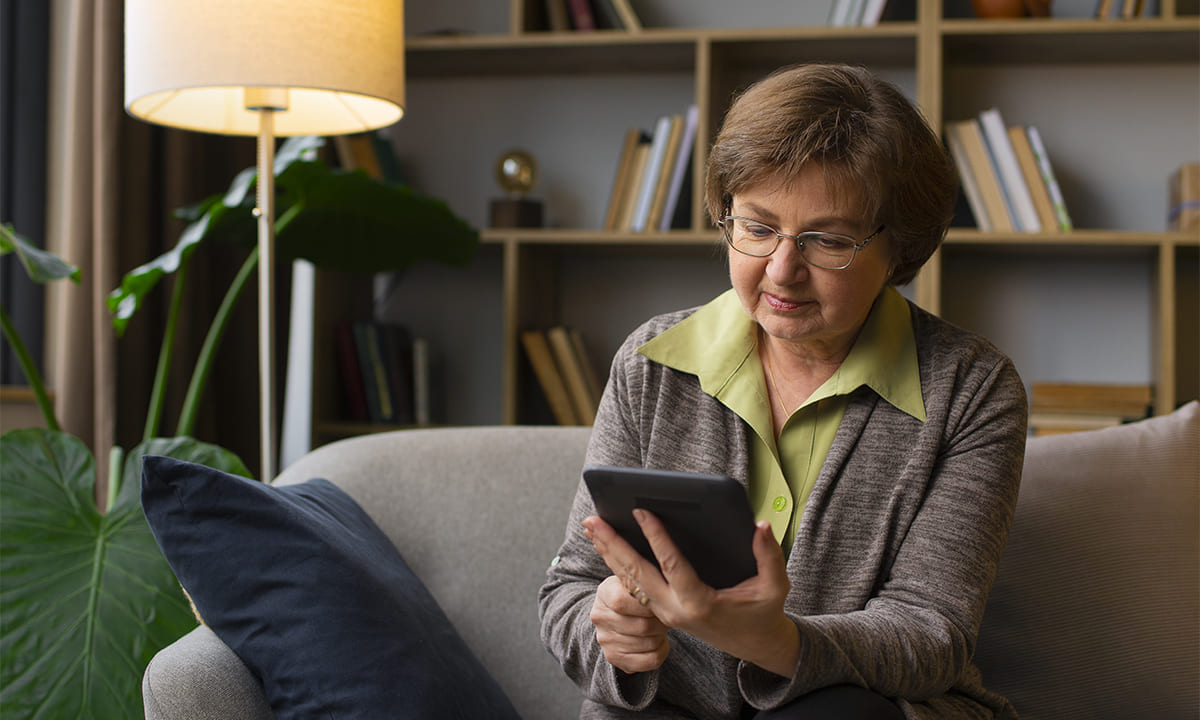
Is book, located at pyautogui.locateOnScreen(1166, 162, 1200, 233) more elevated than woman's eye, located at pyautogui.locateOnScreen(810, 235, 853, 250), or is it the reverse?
book, located at pyautogui.locateOnScreen(1166, 162, 1200, 233)

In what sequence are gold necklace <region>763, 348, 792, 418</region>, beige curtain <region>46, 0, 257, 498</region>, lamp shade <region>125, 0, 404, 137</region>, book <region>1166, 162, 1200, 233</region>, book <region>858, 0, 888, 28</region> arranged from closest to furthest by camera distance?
gold necklace <region>763, 348, 792, 418</region>
lamp shade <region>125, 0, 404, 137</region>
beige curtain <region>46, 0, 257, 498</region>
book <region>1166, 162, 1200, 233</region>
book <region>858, 0, 888, 28</region>

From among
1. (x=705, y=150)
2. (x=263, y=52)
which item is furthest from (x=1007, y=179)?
(x=263, y=52)

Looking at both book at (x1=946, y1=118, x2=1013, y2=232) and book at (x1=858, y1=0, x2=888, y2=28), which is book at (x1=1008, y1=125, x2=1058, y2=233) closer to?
book at (x1=946, y1=118, x2=1013, y2=232)

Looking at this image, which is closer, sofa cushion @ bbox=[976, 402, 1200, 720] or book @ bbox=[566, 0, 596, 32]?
sofa cushion @ bbox=[976, 402, 1200, 720]

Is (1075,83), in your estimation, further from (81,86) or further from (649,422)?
(81,86)

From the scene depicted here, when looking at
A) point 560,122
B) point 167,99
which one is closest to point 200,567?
point 167,99

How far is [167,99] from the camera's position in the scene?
1749mm

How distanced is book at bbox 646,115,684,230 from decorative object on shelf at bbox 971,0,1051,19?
721 millimetres

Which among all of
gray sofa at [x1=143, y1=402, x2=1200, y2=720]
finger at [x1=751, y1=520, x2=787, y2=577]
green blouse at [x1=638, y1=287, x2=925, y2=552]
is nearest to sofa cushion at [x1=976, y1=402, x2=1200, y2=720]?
gray sofa at [x1=143, y1=402, x2=1200, y2=720]

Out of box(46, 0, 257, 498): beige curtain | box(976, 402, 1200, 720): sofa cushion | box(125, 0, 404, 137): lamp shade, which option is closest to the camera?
box(976, 402, 1200, 720): sofa cushion

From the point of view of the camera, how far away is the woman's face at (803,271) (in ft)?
3.73

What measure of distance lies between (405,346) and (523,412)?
39 centimetres

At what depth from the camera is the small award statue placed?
266cm

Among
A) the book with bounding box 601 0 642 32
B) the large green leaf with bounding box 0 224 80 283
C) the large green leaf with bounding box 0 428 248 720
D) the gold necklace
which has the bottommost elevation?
the large green leaf with bounding box 0 428 248 720
